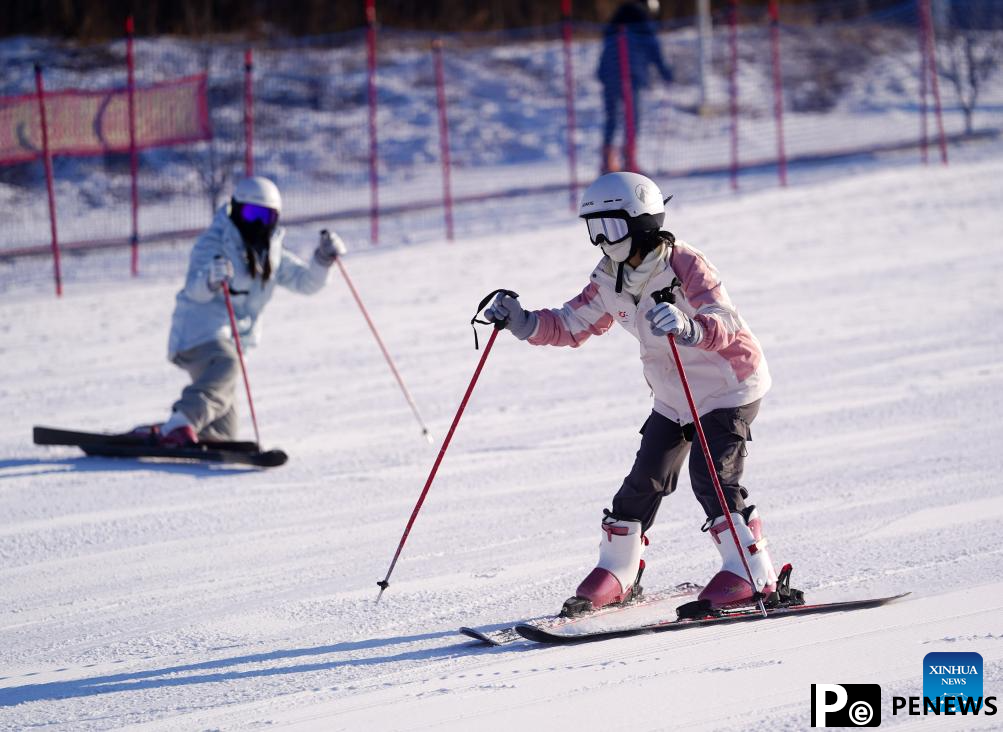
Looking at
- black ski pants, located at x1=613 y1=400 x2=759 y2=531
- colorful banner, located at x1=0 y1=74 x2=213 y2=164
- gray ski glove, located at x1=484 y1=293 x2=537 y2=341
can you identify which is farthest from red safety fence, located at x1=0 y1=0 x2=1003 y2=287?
black ski pants, located at x1=613 y1=400 x2=759 y2=531

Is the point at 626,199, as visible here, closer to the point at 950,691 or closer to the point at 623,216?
the point at 623,216

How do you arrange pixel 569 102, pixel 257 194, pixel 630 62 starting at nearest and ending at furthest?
pixel 257 194 < pixel 569 102 < pixel 630 62

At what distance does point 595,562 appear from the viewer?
5141 millimetres

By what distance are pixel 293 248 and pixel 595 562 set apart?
28.0ft

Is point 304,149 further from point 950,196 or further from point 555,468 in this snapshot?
point 555,468

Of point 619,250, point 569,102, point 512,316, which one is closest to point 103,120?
point 569,102

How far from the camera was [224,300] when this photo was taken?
23.5ft

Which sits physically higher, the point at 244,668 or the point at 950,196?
the point at 950,196

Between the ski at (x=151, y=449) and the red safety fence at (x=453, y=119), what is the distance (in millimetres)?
5151

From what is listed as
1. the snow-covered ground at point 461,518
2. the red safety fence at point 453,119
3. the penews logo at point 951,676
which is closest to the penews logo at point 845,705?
the snow-covered ground at point 461,518

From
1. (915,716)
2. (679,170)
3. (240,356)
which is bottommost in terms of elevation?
(915,716)

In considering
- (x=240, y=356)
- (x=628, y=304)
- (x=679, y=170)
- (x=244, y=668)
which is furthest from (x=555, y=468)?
(x=679, y=170)

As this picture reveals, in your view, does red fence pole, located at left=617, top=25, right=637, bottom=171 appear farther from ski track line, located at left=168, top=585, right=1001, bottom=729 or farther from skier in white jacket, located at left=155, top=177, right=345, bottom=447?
ski track line, located at left=168, top=585, right=1001, bottom=729

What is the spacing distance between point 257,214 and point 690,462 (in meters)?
3.33
